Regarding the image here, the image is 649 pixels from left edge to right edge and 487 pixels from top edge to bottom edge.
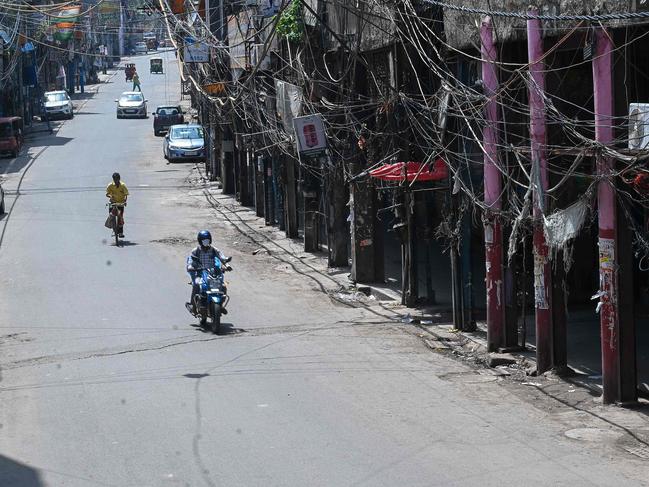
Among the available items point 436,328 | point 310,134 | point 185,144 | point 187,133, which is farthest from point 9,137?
point 436,328

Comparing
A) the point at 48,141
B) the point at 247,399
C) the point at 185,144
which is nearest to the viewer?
the point at 247,399

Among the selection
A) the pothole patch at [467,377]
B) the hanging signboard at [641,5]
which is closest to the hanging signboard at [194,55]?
the pothole patch at [467,377]

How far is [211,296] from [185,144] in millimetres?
33662

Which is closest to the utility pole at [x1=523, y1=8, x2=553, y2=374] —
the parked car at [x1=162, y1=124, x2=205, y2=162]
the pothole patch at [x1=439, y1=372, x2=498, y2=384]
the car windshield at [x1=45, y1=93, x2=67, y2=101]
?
the pothole patch at [x1=439, y1=372, x2=498, y2=384]

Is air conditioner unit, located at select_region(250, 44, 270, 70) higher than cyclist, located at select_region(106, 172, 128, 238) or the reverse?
higher

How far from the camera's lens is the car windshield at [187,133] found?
164 feet

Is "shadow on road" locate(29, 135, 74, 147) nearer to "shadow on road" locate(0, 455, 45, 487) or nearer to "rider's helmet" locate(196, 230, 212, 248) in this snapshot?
"rider's helmet" locate(196, 230, 212, 248)

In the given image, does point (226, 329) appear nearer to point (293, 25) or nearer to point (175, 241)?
point (293, 25)

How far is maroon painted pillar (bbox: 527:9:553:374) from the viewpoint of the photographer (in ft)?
41.0

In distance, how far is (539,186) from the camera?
41.4 ft

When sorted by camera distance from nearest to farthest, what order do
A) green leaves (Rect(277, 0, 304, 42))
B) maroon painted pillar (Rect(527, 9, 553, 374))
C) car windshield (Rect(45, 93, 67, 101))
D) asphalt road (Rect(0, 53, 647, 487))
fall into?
asphalt road (Rect(0, 53, 647, 487)) < maroon painted pillar (Rect(527, 9, 553, 374)) < green leaves (Rect(277, 0, 304, 42)) < car windshield (Rect(45, 93, 67, 101))

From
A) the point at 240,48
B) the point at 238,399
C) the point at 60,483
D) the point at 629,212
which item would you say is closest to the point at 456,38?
the point at 629,212

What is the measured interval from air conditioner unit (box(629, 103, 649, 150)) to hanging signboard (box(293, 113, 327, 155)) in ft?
35.5

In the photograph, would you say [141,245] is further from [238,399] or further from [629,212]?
[629,212]
